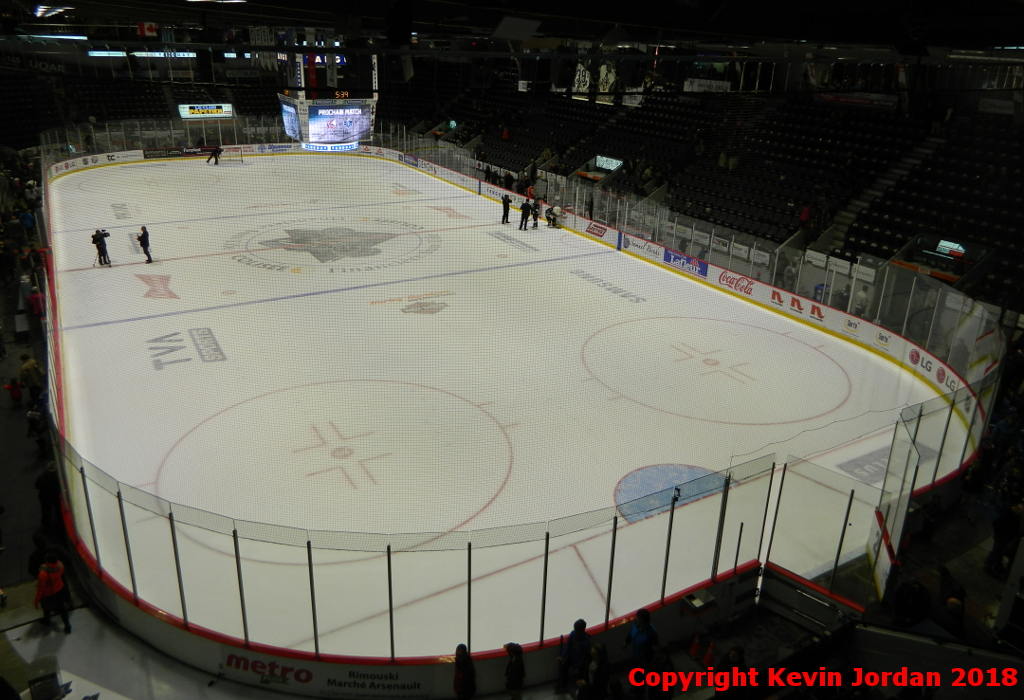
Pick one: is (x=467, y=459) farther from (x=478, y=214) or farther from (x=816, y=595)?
(x=478, y=214)

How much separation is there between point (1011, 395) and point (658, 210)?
8885 millimetres

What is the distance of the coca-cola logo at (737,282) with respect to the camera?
14.7 m

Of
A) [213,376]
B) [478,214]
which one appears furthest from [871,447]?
[478,214]

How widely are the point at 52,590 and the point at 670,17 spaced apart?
6564 mm

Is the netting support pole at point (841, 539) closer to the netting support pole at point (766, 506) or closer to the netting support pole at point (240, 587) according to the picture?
the netting support pole at point (766, 506)

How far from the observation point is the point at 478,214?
2231 cm

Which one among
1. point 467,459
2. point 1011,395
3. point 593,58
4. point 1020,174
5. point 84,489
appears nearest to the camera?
point 84,489

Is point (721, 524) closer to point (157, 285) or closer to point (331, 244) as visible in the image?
point (157, 285)

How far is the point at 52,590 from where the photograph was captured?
19.0 ft

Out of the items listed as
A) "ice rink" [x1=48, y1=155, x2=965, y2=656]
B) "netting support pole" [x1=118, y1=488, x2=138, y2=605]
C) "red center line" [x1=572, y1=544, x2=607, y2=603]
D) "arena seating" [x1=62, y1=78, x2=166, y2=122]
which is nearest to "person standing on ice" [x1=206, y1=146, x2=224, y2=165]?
"arena seating" [x1=62, y1=78, x2=166, y2=122]

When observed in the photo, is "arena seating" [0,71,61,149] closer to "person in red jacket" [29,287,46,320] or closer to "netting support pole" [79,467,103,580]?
"person in red jacket" [29,287,46,320]

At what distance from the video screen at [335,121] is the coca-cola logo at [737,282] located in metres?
10.5

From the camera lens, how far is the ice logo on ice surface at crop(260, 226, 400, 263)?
17828mm

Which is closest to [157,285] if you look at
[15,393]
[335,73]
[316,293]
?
[316,293]
